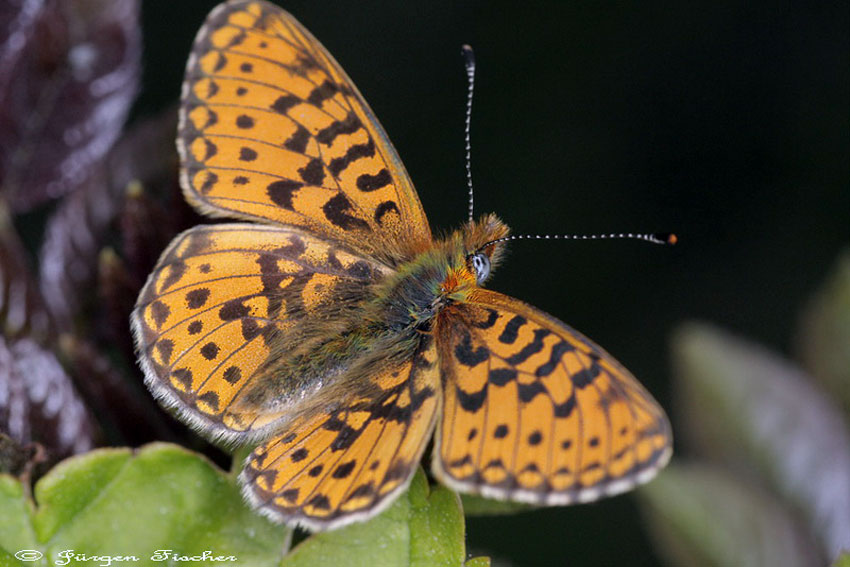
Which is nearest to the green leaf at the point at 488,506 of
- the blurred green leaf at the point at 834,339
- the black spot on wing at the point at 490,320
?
the black spot on wing at the point at 490,320

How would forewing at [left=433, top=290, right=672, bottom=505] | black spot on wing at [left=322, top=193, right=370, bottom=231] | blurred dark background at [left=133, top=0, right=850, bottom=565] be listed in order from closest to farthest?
forewing at [left=433, top=290, right=672, bottom=505] < black spot on wing at [left=322, top=193, right=370, bottom=231] < blurred dark background at [left=133, top=0, right=850, bottom=565]

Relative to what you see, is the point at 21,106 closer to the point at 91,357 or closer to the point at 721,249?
the point at 91,357

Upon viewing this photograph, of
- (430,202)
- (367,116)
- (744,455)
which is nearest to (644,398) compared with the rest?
(744,455)

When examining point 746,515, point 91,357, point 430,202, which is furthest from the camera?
point 430,202

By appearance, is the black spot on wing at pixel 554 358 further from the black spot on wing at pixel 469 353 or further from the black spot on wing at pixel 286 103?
the black spot on wing at pixel 286 103

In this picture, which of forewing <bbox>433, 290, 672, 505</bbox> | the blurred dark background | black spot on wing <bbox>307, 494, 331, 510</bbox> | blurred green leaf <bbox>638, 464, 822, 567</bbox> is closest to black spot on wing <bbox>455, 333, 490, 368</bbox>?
forewing <bbox>433, 290, 672, 505</bbox>

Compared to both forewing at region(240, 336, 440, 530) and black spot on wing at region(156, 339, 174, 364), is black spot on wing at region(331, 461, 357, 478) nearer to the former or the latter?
forewing at region(240, 336, 440, 530)
